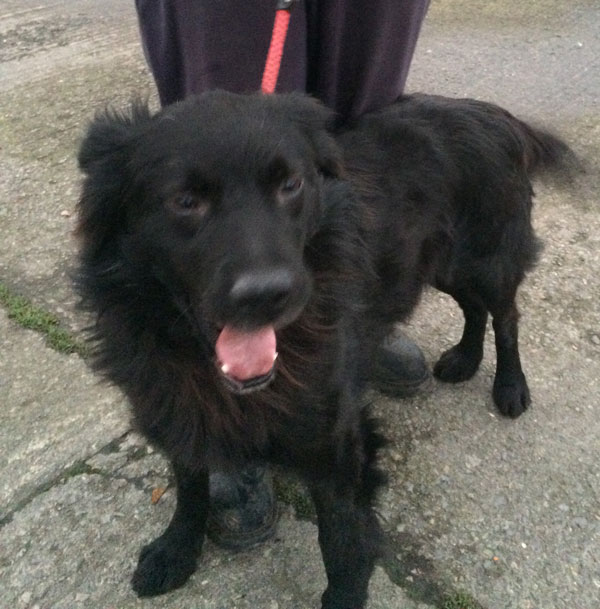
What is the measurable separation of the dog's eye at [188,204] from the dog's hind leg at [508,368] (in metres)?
1.39

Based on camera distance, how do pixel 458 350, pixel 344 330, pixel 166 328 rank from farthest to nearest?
pixel 458 350, pixel 344 330, pixel 166 328

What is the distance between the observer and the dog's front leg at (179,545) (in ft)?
6.82

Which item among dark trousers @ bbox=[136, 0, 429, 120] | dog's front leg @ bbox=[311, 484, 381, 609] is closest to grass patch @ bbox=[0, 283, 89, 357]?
dark trousers @ bbox=[136, 0, 429, 120]

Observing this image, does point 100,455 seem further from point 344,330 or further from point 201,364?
point 344,330

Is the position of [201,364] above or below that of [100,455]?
above

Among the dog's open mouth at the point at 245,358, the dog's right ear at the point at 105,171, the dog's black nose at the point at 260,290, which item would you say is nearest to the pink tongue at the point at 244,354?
the dog's open mouth at the point at 245,358

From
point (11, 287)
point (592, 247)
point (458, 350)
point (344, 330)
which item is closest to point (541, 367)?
point (458, 350)

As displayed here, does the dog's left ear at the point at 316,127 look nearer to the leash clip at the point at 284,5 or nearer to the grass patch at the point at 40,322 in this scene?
the leash clip at the point at 284,5

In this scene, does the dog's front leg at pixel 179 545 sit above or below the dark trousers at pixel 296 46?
below

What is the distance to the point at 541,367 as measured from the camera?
287 cm

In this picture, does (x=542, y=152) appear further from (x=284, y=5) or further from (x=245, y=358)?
(x=245, y=358)

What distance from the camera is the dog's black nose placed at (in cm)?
150

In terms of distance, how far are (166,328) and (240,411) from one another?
0.29m

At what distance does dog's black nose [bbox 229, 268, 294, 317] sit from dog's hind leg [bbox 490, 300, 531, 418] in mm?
1337
